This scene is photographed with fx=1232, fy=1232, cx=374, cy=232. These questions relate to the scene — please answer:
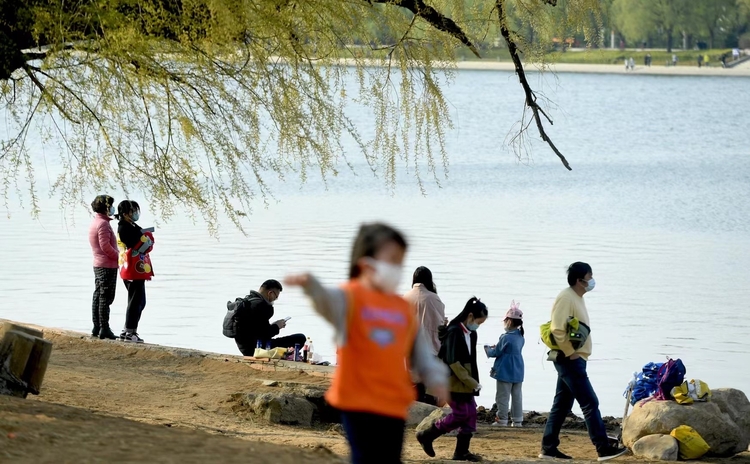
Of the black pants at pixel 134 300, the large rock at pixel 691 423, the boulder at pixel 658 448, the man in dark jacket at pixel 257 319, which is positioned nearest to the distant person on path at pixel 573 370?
the boulder at pixel 658 448

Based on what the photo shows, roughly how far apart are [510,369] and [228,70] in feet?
16.6

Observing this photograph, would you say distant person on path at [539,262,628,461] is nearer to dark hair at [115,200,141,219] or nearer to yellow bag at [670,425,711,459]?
yellow bag at [670,425,711,459]

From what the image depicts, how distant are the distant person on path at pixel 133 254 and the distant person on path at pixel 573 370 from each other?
17.4ft

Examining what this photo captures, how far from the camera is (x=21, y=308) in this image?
20.1 m

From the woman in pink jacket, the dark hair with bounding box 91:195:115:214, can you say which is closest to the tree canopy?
the dark hair with bounding box 91:195:115:214

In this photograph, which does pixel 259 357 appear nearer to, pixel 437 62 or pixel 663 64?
pixel 437 62

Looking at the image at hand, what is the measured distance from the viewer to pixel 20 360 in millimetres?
9820

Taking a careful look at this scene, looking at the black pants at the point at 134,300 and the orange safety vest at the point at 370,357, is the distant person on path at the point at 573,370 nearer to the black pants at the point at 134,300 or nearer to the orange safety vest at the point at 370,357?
the orange safety vest at the point at 370,357

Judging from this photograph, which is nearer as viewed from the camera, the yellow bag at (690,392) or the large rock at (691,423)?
the large rock at (691,423)

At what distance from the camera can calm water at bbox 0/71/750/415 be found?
18.5 metres

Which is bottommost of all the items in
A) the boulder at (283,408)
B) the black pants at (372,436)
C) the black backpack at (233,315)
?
the boulder at (283,408)

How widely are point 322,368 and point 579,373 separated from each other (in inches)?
146

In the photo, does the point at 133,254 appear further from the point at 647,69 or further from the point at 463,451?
the point at 647,69

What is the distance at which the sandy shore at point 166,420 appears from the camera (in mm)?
7043
